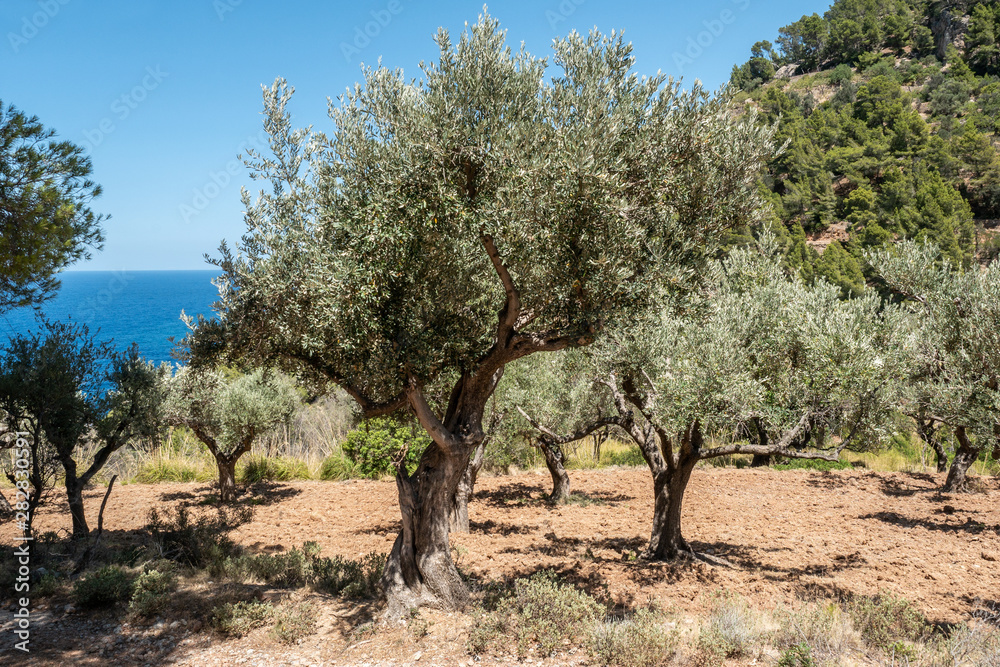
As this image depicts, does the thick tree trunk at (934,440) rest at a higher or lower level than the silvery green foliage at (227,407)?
lower

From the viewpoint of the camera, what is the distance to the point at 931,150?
54906 millimetres

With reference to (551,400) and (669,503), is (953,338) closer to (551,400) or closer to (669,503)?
(669,503)

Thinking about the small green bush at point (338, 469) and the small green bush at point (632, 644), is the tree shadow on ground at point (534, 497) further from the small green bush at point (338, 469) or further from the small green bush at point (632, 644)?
the small green bush at point (632, 644)

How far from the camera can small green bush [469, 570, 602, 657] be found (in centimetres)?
662

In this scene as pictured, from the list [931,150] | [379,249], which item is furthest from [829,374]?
[931,150]

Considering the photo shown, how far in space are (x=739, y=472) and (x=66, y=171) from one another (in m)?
19.9

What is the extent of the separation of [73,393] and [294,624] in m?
6.15

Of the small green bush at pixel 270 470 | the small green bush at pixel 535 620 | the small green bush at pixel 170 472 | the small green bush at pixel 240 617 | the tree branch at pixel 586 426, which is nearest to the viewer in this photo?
the small green bush at pixel 535 620

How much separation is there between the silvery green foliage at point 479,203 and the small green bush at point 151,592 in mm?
3692

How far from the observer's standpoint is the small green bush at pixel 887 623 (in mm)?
6645

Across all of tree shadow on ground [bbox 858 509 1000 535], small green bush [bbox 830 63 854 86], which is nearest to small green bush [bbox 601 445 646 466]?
tree shadow on ground [bbox 858 509 1000 535]

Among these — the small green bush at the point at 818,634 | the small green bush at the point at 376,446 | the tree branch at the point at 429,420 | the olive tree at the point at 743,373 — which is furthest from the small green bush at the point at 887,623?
the small green bush at the point at 376,446

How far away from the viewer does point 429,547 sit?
25.0 feet

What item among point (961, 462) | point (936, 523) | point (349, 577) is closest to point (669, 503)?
point (349, 577)
